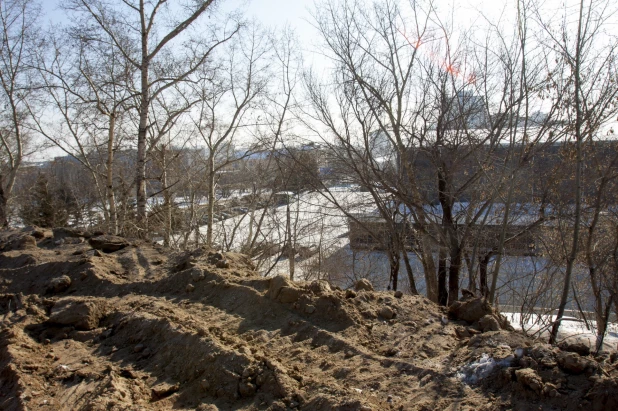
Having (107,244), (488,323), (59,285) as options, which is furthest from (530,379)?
(107,244)

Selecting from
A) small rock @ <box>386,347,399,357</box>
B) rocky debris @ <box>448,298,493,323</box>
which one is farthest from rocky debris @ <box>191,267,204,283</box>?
rocky debris @ <box>448,298,493,323</box>

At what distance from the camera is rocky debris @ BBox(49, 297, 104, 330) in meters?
4.05

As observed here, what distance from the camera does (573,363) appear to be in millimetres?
2508

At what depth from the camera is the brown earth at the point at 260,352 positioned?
103 inches

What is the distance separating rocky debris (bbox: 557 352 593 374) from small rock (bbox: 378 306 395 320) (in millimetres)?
1489

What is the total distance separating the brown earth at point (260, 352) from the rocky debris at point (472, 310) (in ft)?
0.04

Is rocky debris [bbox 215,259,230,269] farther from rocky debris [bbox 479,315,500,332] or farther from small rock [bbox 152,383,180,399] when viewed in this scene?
rocky debris [bbox 479,315,500,332]

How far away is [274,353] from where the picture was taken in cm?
335

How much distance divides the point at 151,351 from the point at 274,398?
4.12 feet

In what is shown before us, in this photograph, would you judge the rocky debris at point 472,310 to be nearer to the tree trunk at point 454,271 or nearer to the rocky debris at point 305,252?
the tree trunk at point 454,271

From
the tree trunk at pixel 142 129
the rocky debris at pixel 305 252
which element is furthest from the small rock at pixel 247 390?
the rocky debris at pixel 305 252

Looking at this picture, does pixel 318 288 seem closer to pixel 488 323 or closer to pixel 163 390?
pixel 488 323

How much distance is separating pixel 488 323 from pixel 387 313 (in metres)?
0.78

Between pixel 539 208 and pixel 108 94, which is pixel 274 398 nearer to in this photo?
pixel 539 208
